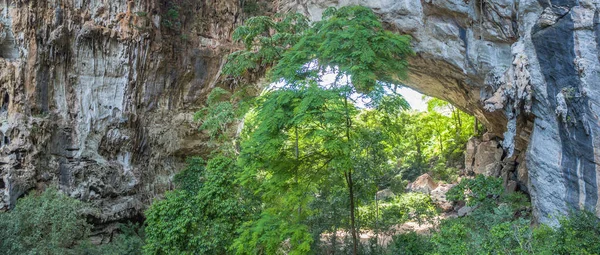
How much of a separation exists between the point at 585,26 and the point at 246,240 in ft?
24.2

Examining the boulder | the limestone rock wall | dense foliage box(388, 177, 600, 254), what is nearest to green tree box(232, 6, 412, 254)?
dense foliage box(388, 177, 600, 254)

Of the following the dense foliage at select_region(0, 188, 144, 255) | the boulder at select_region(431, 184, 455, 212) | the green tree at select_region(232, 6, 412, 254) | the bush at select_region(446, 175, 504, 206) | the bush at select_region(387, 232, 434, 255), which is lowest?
the boulder at select_region(431, 184, 455, 212)

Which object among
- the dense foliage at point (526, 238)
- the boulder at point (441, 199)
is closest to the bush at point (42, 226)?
the dense foliage at point (526, 238)

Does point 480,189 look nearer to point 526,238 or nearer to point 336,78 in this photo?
point 526,238

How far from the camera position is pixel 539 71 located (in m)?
7.30

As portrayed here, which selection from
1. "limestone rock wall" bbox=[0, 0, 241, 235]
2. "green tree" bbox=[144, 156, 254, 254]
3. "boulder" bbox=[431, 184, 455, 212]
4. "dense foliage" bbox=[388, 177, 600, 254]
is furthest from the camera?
"boulder" bbox=[431, 184, 455, 212]

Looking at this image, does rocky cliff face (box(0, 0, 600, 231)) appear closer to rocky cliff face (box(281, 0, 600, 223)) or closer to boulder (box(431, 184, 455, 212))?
rocky cliff face (box(281, 0, 600, 223))

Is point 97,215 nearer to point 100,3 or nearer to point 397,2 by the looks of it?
point 100,3

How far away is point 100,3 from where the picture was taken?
11.4 m

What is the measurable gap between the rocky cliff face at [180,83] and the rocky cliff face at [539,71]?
2 centimetres

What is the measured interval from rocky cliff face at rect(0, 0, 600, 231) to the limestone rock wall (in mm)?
33

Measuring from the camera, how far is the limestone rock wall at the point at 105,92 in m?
10.2

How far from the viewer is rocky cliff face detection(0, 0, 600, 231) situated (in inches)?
272

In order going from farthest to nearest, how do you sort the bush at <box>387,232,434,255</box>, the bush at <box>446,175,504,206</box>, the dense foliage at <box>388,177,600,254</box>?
the bush at <box>387,232,434,255</box>, the bush at <box>446,175,504,206</box>, the dense foliage at <box>388,177,600,254</box>
